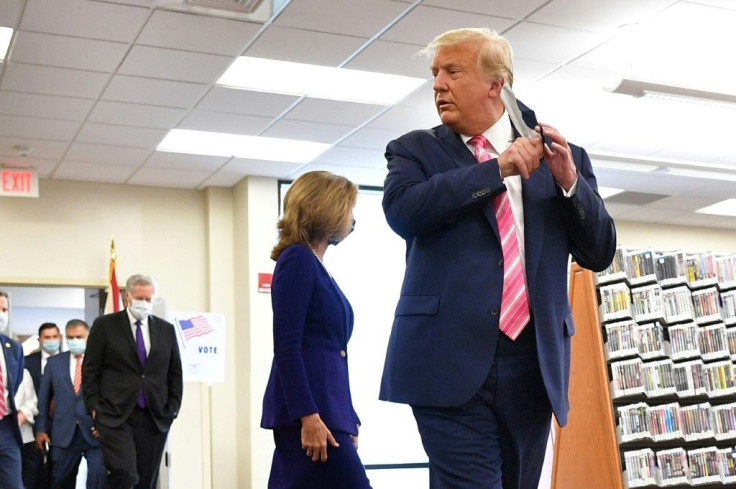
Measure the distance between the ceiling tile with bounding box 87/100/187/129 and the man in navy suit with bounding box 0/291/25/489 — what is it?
2.05 metres

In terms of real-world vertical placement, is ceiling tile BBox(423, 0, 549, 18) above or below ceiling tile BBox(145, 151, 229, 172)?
below

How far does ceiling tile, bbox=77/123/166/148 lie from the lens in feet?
27.6

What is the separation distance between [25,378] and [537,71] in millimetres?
4587

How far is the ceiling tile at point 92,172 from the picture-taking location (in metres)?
9.60

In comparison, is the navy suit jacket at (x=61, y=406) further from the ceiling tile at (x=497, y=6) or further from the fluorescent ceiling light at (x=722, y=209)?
the fluorescent ceiling light at (x=722, y=209)

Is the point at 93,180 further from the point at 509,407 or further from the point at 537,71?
the point at 509,407

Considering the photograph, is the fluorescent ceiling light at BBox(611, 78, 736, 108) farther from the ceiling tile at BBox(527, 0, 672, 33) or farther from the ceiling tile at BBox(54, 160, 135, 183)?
the ceiling tile at BBox(54, 160, 135, 183)

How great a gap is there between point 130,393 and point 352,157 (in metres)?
4.24

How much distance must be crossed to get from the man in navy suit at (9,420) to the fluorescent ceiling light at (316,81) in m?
2.44

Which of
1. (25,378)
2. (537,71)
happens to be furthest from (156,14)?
(25,378)

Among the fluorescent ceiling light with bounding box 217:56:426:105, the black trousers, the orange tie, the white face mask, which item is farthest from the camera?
the orange tie

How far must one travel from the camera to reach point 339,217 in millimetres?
2939

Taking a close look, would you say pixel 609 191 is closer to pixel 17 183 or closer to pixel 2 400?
pixel 17 183

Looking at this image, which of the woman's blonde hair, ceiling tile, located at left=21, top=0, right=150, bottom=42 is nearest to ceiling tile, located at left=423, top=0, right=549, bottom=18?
ceiling tile, located at left=21, top=0, right=150, bottom=42
